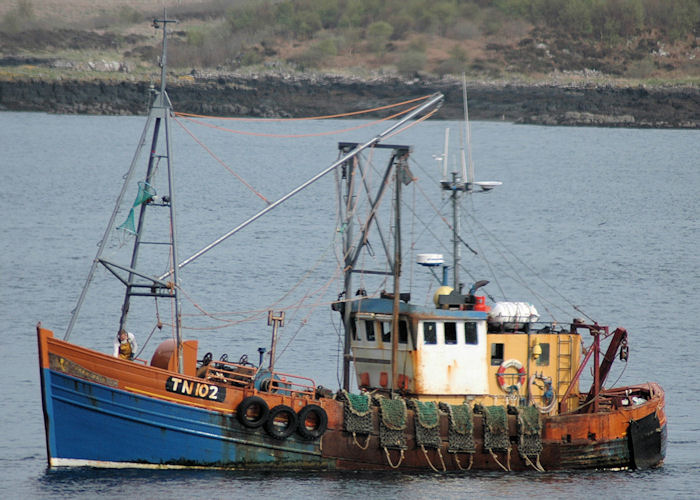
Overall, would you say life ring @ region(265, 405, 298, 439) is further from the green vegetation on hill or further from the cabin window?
the green vegetation on hill

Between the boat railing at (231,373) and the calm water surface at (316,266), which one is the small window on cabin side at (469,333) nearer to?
the calm water surface at (316,266)

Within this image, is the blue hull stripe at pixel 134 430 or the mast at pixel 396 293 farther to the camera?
→ the mast at pixel 396 293

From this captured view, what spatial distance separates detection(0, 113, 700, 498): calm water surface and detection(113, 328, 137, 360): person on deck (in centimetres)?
291

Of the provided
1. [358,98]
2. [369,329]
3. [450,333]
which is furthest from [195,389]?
[358,98]

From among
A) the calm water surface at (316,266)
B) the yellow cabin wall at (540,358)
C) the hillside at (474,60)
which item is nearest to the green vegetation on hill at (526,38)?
the hillside at (474,60)

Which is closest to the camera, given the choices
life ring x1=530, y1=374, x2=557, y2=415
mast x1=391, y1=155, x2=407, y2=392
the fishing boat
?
the fishing boat

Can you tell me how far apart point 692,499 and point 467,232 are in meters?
44.7

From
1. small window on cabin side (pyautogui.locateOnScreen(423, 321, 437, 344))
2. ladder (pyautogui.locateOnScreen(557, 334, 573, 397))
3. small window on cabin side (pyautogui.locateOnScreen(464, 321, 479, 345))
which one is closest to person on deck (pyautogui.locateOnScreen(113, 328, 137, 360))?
small window on cabin side (pyautogui.locateOnScreen(423, 321, 437, 344))

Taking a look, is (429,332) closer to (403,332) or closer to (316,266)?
(403,332)

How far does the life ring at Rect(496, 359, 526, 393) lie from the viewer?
30672 millimetres

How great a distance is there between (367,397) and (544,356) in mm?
5040

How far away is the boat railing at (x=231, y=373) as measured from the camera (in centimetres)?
2870

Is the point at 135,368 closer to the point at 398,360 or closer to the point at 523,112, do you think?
the point at 398,360

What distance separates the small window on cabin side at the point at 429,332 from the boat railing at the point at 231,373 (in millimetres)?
4348
